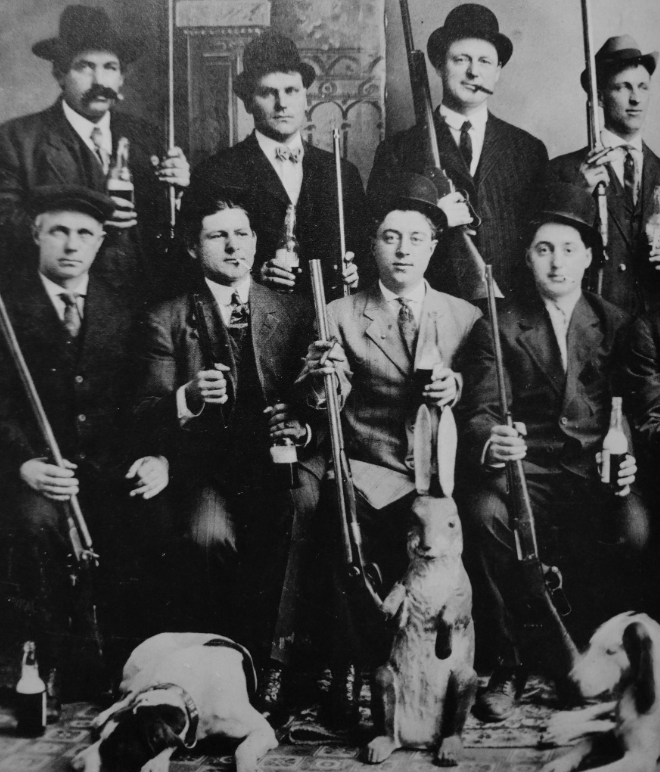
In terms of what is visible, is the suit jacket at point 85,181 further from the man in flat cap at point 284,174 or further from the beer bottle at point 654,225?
the beer bottle at point 654,225

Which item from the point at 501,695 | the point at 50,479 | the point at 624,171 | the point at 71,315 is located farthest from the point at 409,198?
the point at 501,695

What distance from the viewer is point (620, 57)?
4.38m

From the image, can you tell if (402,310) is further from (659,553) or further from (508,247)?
(659,553)

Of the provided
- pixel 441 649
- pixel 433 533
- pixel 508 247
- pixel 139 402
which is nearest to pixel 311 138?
pixel 508 247

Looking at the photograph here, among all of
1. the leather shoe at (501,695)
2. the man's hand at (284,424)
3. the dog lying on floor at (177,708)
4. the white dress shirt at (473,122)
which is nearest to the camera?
the dog lying on floor at (177,708)

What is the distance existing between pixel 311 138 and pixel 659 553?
8.62 ft

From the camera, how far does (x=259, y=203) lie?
4.31 meters

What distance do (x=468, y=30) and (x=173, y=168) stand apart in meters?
1.59

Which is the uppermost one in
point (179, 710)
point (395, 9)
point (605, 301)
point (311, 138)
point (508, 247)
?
point (395, 9)

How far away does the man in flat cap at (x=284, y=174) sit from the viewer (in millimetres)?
4285

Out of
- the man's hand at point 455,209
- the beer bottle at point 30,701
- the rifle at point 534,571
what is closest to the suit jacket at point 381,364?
the man's hand at point 455,209

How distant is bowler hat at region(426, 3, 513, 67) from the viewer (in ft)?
14.3

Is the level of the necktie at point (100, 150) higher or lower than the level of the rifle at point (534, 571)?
higher

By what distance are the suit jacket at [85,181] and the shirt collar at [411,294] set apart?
108cm
